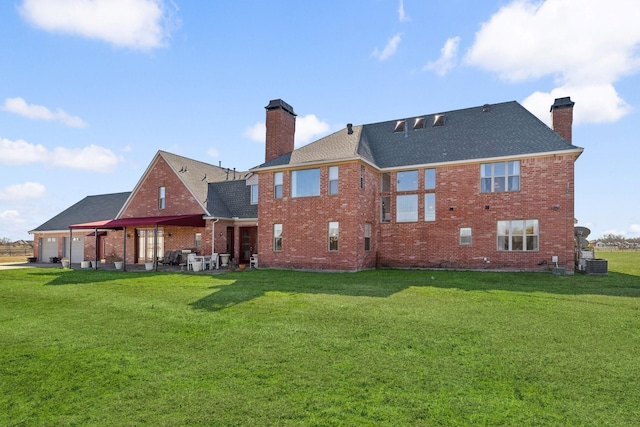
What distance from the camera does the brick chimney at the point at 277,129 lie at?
23016 mm

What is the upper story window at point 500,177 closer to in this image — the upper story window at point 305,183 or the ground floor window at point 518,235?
the ground floor window at point 518,235

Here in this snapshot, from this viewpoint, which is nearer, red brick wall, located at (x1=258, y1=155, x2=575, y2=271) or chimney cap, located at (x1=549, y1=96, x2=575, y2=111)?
red brick wall, located at (x1=258, y1=155, x2=575, y2=271)

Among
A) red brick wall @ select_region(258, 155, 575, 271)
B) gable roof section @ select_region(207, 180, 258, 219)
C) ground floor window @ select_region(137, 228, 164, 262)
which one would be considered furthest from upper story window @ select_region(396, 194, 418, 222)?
ground floor window @ select_region(137, 228, 164, 262)

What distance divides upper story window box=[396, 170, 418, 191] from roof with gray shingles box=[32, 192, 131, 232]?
75.7ft

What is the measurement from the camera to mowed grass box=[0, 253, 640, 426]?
4.16 m

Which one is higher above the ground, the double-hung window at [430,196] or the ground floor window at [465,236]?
the double-hung window at [430,196]

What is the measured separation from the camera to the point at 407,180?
20984mm

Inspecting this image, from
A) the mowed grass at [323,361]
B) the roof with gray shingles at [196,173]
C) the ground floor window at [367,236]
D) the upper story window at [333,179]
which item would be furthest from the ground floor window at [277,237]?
the mowed grass at [323,361]

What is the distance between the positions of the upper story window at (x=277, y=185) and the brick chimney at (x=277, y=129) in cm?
212

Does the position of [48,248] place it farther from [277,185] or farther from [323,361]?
[323,361]

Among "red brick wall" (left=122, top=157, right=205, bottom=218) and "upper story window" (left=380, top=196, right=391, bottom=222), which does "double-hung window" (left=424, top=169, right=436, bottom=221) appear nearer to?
"upper story window" (left=380, top=196, right=391, bottom=222)

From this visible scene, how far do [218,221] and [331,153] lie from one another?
840 cm

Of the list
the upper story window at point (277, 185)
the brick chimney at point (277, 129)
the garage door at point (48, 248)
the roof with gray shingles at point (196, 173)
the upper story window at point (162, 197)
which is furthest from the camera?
the garage door at point (48, 248)

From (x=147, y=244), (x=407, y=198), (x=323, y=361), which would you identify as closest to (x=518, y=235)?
(x=407, y=198)
